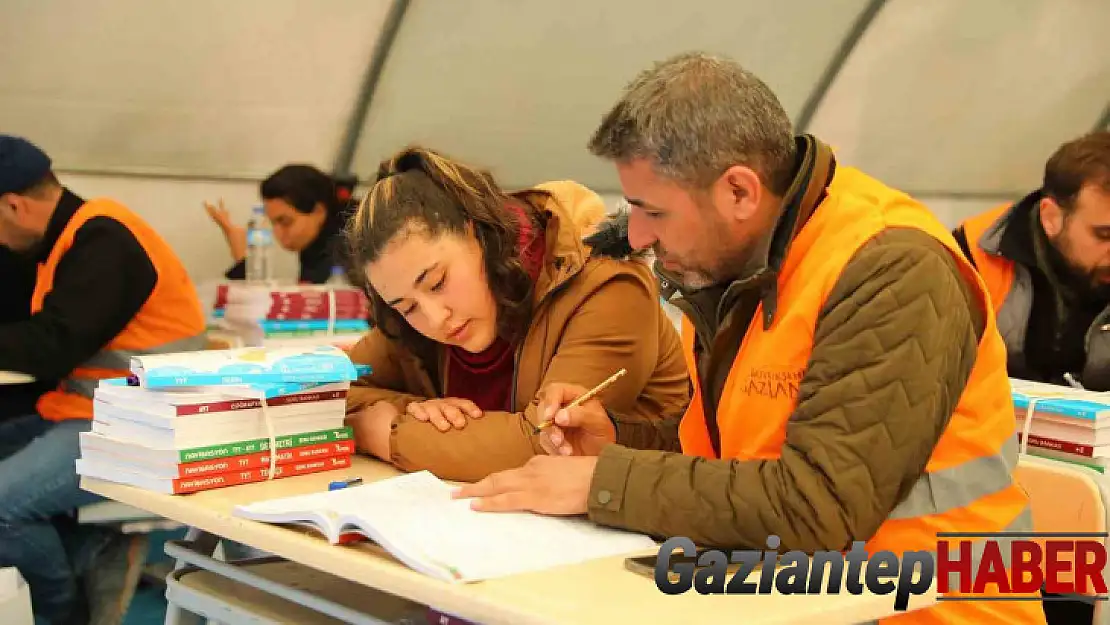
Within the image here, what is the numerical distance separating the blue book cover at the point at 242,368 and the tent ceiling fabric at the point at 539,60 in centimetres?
302

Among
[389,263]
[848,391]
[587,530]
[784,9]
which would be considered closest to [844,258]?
[848,391]

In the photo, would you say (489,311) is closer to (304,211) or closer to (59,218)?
(59,218)

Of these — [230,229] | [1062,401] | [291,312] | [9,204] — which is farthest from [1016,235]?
[230,229]

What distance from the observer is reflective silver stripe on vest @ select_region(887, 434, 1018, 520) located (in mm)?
1456

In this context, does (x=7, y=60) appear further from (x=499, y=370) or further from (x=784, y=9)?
(x=784, y=9)

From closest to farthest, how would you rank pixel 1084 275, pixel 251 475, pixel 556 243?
pixel 251 475 → pixel 556 243 → pixel 1084 275

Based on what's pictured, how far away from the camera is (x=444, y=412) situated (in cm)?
202

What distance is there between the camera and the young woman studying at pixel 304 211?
16.2 ft

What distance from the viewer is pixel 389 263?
2006mm

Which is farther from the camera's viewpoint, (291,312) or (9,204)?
(291,312)

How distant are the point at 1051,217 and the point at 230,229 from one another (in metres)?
3.53

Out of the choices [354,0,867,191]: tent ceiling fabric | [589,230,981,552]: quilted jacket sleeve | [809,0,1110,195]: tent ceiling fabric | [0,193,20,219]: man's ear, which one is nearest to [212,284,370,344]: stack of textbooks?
[0,193,20,219]: man's ear

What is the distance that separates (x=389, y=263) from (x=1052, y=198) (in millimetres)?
1962

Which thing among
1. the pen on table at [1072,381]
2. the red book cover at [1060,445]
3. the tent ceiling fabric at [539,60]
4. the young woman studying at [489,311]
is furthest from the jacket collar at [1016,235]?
the tent ceiling fabric at [539,60]
